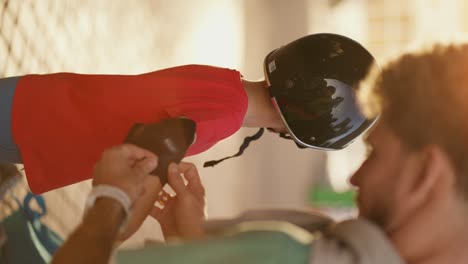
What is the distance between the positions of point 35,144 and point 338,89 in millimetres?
429

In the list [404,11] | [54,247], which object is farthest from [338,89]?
[404,11]

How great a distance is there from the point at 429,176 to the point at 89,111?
0.52 meters

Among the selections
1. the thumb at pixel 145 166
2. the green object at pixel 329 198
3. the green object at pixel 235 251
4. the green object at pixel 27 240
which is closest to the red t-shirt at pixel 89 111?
the green object at pixel 27 240

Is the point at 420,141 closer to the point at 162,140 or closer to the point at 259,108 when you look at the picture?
the point at 162,140

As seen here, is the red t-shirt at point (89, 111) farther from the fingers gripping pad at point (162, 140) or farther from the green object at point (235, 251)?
the green object at point (235, 251)

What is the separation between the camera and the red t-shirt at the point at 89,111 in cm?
88

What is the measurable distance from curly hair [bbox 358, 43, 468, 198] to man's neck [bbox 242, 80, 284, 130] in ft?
1.55

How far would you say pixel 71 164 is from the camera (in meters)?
0.91

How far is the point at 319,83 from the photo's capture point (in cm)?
97

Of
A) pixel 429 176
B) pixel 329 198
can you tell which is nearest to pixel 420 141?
pixel 429 176

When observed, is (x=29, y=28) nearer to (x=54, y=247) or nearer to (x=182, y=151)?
(x=54, y=247)

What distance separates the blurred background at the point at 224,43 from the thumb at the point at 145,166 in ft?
0.86

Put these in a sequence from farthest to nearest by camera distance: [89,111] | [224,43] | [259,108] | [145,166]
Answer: [224,43] < [259,108] < [89,111] < [145,166]

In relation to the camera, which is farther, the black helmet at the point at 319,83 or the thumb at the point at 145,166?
the black helmet at the point at 319,83
